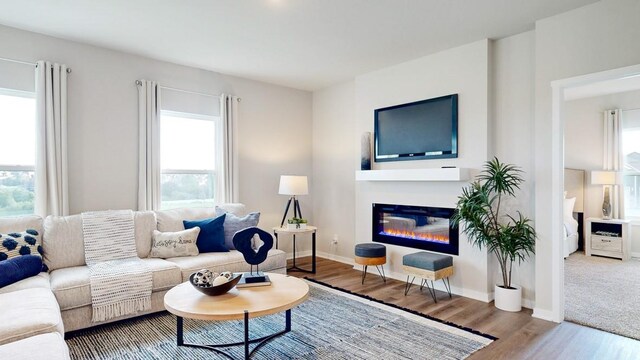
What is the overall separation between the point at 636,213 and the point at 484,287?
13.8ft

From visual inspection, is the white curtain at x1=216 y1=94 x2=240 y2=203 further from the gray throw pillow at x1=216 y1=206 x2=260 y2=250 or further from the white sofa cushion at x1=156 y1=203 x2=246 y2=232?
the gray throw pillow at x1=216 y1=206 x2=260 y2=250

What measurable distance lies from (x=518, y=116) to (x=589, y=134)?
149 inches

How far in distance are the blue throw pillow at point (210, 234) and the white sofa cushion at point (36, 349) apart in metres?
1.97

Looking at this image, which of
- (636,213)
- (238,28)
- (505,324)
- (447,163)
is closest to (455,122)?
(447,163)

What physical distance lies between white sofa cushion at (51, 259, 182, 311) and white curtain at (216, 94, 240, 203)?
1639 millimetres

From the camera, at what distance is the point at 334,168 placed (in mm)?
5707

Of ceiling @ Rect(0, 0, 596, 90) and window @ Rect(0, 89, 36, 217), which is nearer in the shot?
ceiling @ Rect(0, 0, 596, 90)

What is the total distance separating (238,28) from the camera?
3512mm

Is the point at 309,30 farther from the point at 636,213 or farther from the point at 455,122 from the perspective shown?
the point at 636,213

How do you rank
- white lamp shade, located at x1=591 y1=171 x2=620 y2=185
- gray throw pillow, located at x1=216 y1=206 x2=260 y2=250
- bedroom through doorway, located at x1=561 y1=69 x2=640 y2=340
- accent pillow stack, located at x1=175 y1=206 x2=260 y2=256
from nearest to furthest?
1. accent pillow stack, located at x1=175 y1=206 x2=260 y2=256
2. gray throw pillow, located at x1=216 y1=206 x2=260 y2=250
3. bedroom through doorway, located at x1=561 y1=69 x2=640 y2=340
4. white lamp shade, located at x1=591 y1=171 x2=620 y2=185

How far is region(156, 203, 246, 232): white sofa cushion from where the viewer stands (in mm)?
3971

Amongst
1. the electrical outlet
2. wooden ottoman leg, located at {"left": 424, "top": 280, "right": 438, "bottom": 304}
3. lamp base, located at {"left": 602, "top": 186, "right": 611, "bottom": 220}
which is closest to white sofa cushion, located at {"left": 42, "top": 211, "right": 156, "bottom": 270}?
the electrical outlet

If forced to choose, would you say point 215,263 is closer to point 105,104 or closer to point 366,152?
point 105,104

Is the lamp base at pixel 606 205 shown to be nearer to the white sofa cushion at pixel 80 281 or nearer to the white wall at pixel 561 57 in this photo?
the white wall at pixel 561 57
